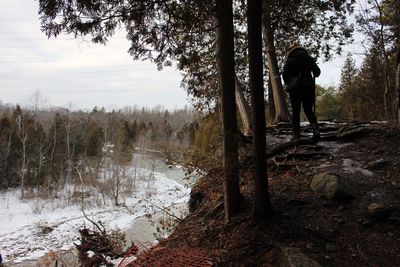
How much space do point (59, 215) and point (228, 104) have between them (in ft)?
92.7

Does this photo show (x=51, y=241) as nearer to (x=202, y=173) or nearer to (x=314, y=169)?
(x=202, y=173)

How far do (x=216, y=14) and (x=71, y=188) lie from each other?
1357 inches

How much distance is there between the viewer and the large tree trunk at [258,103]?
15.1ft

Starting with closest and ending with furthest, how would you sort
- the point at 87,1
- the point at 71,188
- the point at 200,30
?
the point at 87,1, the point at 200,30, the point at 71,188

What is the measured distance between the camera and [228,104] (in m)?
5.25

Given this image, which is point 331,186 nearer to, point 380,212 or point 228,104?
point 380,212

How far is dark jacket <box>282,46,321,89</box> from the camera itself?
646 centimetres

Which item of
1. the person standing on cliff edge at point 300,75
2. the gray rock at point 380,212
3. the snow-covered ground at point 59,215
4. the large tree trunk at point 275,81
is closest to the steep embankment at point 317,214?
the gray rock at point 380,212

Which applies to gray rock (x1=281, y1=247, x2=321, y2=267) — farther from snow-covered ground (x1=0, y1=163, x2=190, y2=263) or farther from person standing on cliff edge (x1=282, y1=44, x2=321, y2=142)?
snow-covered ground (x1=0, y1=163, x2=190, y2=263)

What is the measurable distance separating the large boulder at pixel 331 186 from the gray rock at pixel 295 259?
1.15m

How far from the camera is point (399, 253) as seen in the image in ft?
12.9

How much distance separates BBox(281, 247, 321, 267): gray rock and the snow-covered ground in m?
17.3

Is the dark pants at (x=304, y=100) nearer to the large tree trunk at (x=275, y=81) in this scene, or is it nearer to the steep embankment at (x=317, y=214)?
the steep embankment at (x=317, y=214)

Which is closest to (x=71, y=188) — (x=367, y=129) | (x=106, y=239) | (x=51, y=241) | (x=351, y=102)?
(x=51, y=241)
